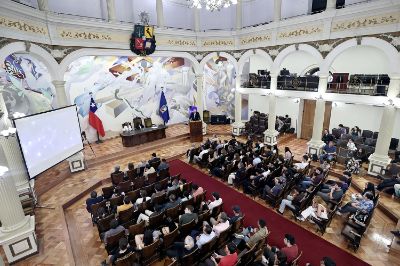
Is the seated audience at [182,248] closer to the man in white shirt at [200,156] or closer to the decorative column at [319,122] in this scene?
the man in white shirt at [200,156]

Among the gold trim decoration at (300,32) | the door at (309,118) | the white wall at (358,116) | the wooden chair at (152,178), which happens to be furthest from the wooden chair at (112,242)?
the white wall at (358,116)

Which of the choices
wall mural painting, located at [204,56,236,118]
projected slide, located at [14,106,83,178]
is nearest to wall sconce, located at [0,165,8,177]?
projected slide, located at [14,106,83,178]

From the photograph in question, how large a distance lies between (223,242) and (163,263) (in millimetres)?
1471

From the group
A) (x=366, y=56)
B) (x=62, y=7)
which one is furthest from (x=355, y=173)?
(x=62, y=7)

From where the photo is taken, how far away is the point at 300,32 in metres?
10.3

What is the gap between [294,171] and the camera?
8.20 meters

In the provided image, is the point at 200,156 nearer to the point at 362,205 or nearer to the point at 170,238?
the point at 170,238

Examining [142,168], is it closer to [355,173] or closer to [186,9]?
[355,173]

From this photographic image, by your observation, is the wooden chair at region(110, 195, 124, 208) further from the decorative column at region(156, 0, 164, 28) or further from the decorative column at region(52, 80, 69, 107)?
the decorative column at region(156, 0, 164, 28)

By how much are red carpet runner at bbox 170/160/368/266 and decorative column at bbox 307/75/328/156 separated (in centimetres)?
516

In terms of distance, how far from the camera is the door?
13.7 m

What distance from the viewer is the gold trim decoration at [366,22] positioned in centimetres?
773

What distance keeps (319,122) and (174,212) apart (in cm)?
813

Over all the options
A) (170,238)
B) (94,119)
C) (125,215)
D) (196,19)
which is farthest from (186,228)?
(196,19)
